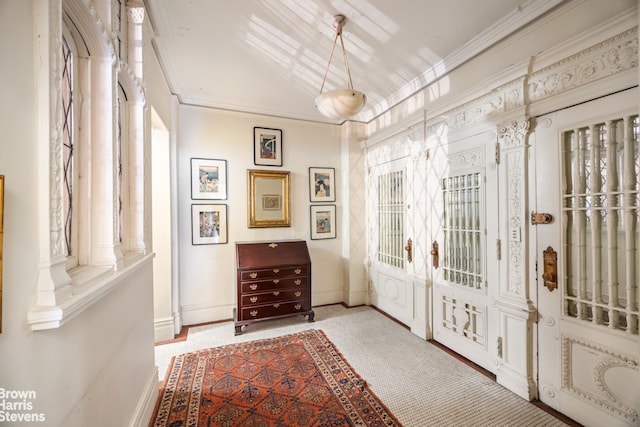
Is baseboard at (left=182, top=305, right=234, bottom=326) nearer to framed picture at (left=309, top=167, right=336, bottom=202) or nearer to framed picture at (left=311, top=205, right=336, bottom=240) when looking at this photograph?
framed picture at (left=311, top=205, right=336, bottom=240)

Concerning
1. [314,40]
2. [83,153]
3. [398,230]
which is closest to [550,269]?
[398,230]

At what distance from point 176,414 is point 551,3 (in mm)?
4123

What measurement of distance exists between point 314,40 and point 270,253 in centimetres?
254

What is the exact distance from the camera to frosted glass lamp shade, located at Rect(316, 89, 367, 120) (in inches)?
78.0

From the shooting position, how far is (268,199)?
13.2 ft

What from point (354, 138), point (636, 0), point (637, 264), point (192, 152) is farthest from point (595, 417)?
point (192, 152)

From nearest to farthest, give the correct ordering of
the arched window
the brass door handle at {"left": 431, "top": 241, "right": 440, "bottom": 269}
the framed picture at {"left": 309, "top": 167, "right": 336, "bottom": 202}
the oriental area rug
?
the arched window
the oriental area rug
the brass door handle at {"left": 431, "top": 241, "right": 440, "bottom": 269}
the framed picture at {"left": 309, "top": 167, "right": 336, "bottom": 202}

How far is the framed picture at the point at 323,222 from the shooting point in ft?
14.1

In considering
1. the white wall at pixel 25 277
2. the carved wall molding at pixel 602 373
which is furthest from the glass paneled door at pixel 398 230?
the white wall at pixel 25 277

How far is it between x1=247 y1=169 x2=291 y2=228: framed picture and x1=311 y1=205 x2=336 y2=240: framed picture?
1.45 feet

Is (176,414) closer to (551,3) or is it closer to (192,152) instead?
(192,152)

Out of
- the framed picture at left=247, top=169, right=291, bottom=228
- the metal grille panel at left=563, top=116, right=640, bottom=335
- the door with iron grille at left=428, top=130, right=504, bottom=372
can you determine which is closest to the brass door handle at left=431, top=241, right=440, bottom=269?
the door with iron grille at left=428, top=130, right=504, bottom=372

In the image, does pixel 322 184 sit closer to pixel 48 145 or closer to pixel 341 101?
pixel 341 101

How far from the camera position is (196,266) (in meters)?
3.71
